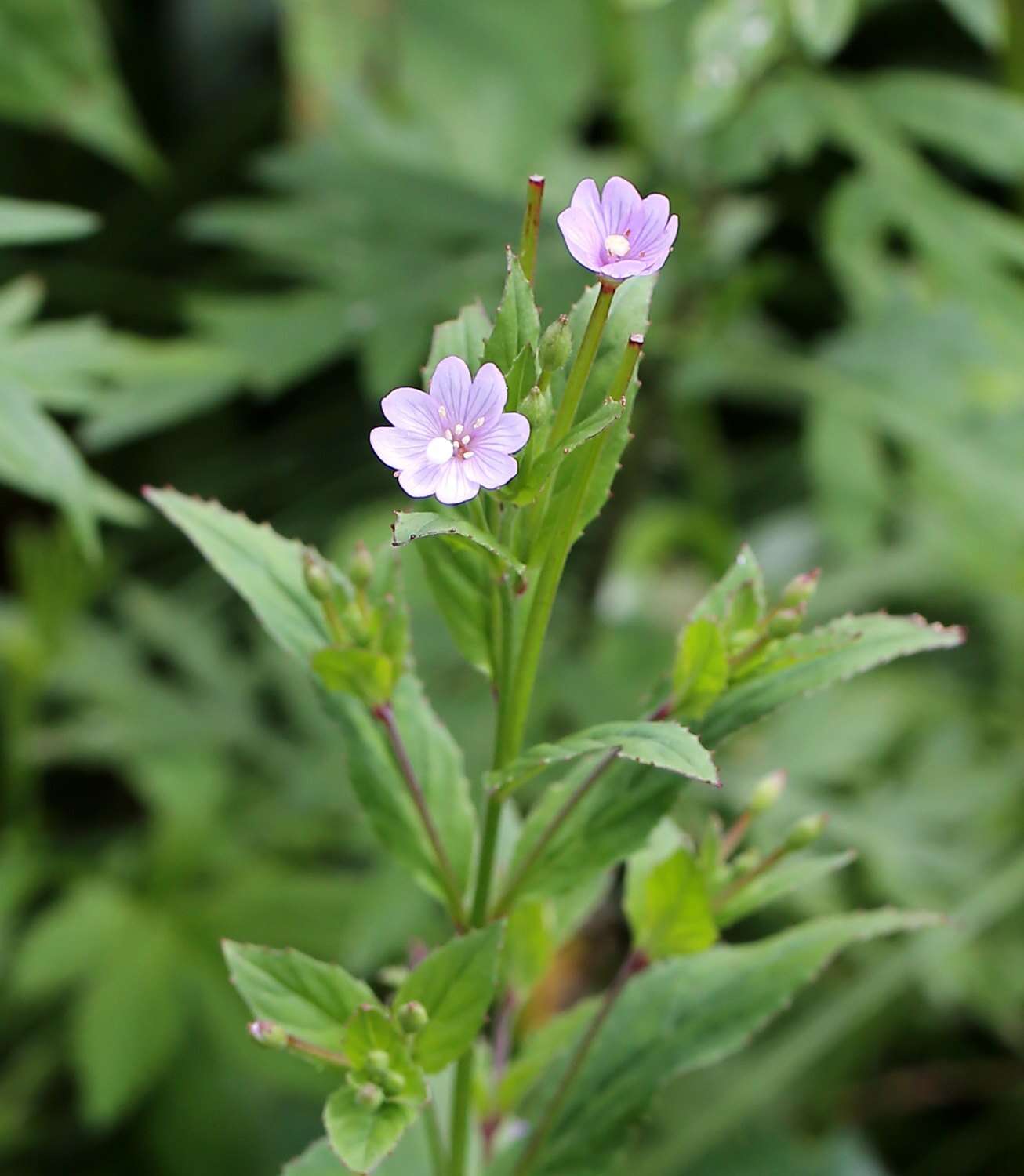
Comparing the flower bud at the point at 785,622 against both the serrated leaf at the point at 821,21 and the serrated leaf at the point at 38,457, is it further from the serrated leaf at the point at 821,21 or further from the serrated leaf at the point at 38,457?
the serrated leaf at the point at 821,21

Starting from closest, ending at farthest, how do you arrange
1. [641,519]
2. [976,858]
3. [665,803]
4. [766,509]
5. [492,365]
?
[492,365], [665,803], [976,858], [641,519], [766,509]

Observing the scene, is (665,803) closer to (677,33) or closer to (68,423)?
(677,33)

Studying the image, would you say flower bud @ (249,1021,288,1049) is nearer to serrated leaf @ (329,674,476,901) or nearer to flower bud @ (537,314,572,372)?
serrated leaf @ (329,674,476,901)

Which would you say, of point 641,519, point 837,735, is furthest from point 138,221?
point 837,735

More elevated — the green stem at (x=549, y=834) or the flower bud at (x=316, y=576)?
the flower bud at (x=316, y=576)

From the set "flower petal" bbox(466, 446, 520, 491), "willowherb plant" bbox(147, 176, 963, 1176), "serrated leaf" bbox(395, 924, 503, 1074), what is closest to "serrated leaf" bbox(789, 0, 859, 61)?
"willowherb plant" bbox(147, 176, 963, 1176)

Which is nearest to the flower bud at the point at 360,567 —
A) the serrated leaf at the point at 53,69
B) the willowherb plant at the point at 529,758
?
the willowherb plant at the point at 529,758
